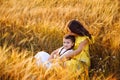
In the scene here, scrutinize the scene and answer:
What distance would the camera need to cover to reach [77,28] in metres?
2.92

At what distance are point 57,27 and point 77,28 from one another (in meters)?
0.23

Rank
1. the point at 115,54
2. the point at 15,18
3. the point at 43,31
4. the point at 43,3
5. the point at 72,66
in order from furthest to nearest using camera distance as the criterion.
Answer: the point at 43,3
the point at 15,18
the point at 43,31
the point at 115,54
the point at 72,66

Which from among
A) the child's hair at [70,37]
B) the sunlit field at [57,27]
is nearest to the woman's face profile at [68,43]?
the child's hair at [70,37]

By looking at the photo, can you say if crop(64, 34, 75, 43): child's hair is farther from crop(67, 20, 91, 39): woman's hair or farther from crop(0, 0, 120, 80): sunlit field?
crop(0, 0, 120, 80): sunlit field

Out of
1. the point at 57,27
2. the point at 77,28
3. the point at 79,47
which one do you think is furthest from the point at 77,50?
the point at 57,27

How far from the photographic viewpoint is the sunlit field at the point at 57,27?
2.73m

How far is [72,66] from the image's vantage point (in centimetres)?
255

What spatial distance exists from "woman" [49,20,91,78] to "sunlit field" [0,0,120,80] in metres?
0.08

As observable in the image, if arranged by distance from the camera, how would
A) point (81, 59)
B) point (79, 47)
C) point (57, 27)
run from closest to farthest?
1. point (81, 59)
2. point (79, 47)
3. point (57, 27)

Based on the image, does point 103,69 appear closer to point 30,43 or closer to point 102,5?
point 30,43

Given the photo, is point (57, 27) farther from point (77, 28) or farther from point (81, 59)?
point (81, 59)

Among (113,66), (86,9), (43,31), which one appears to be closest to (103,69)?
(113,66)

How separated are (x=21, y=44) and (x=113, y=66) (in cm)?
72

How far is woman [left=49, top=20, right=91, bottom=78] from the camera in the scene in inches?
105
